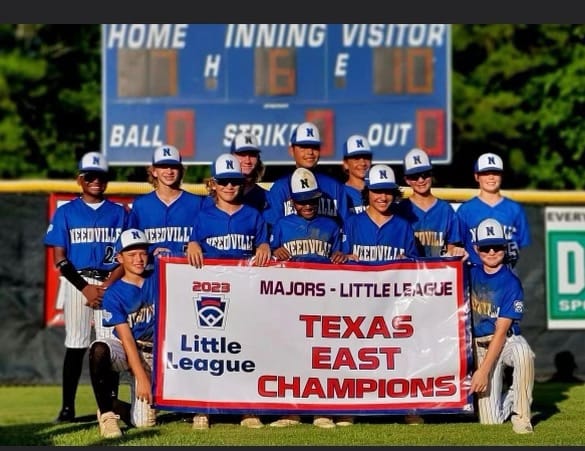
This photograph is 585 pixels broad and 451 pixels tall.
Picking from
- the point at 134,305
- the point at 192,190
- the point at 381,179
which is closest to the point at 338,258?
the point at 381,179

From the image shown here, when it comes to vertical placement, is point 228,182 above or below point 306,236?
above

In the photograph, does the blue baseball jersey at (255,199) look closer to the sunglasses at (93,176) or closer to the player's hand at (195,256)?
the player's hand at (195,256)

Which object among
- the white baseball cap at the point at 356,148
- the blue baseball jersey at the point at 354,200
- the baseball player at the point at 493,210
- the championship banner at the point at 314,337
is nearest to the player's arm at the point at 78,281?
the championship banner at the point at 314,337

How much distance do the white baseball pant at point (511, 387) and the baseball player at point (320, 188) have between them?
1355mm

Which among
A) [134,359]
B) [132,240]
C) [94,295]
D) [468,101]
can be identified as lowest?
[134,359]

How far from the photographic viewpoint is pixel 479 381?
8961 millimetres

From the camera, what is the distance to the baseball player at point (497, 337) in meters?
8.95

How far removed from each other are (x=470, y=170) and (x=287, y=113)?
742 centimetres

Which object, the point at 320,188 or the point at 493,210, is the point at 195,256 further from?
the point at 493,210

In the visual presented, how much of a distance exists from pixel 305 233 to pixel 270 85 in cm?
531

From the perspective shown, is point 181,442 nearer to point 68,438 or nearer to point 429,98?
point 68,438

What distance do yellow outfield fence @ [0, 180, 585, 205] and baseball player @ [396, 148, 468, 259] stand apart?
259 centimetres

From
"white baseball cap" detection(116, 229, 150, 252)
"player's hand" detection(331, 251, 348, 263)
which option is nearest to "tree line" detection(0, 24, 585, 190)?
"player's hand" detection(331, 251, 348, 263)

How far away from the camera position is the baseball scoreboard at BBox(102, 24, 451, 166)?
14031 millimetres
